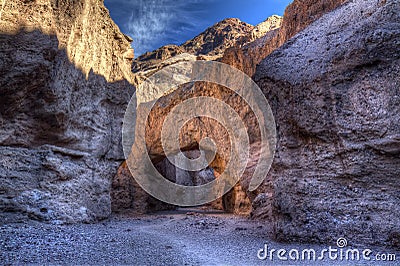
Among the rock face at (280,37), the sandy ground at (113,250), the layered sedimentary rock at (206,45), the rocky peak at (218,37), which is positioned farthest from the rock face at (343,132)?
the rocky peak at (218,37)

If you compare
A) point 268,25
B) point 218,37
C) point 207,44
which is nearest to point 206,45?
point 207,44

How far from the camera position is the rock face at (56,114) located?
5281 mm

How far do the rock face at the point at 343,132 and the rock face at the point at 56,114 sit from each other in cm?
441

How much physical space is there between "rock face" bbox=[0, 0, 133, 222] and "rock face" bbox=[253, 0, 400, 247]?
4.41 m

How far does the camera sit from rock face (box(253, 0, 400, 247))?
3.97 m

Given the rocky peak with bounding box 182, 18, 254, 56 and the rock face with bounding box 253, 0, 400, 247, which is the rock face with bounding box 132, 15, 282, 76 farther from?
the rock face with bounding box 253, 0, 400, 247

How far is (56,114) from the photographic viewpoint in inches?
244

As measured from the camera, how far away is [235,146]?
424 inches

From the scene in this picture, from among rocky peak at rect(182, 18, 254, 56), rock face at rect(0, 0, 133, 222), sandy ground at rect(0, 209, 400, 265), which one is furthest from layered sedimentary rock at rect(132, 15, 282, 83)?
sandy ground at rect(0, 209, 400, 265)

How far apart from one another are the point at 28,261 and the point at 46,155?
3462mm

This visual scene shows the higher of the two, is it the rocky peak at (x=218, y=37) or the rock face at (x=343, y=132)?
the rocky peak at (x=218, y=37)

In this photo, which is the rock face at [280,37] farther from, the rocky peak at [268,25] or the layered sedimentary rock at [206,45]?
the layered sedimentary rock at [206,45]

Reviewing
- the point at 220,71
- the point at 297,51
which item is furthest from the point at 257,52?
the point at 297,51

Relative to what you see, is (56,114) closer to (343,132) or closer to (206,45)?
(343,132)
